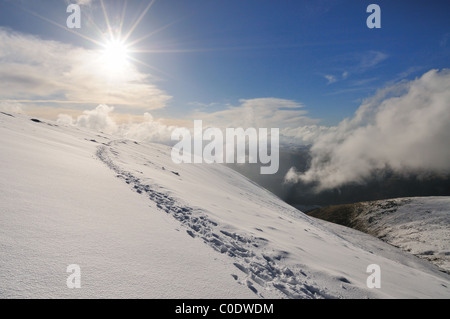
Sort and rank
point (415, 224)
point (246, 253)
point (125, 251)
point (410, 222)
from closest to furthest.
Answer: point (125, 251) → point (246, 253) → point (415, 224) → point (410, 222)

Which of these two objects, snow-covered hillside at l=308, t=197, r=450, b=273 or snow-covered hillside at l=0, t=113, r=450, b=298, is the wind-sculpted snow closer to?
snow-covered hillside at l=0, t=113, r=450, b=298

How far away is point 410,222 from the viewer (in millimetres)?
80500

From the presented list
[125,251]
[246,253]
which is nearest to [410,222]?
[246,253]

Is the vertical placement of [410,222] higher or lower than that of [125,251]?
lower

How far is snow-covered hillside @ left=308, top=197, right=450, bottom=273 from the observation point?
59.5 metres

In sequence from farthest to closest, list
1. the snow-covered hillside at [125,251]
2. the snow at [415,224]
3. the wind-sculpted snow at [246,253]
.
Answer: the snow at [415,224]
the wind-sculpted snow at [246,253]
the snow-covered hillside at [125,251]

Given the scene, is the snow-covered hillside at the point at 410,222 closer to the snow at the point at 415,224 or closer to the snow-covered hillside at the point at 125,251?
the snow at the point at 415,224

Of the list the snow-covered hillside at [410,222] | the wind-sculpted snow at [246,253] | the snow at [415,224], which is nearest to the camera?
the wind-sculpted snow at [246,253]

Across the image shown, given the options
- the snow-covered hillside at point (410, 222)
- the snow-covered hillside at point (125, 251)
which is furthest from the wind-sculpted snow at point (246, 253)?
the snow-covered hillside at point (410, 222)

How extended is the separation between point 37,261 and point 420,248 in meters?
85.9

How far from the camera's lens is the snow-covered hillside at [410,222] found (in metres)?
59.5

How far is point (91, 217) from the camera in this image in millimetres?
7102

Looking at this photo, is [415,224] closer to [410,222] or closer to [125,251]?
[410,222]
